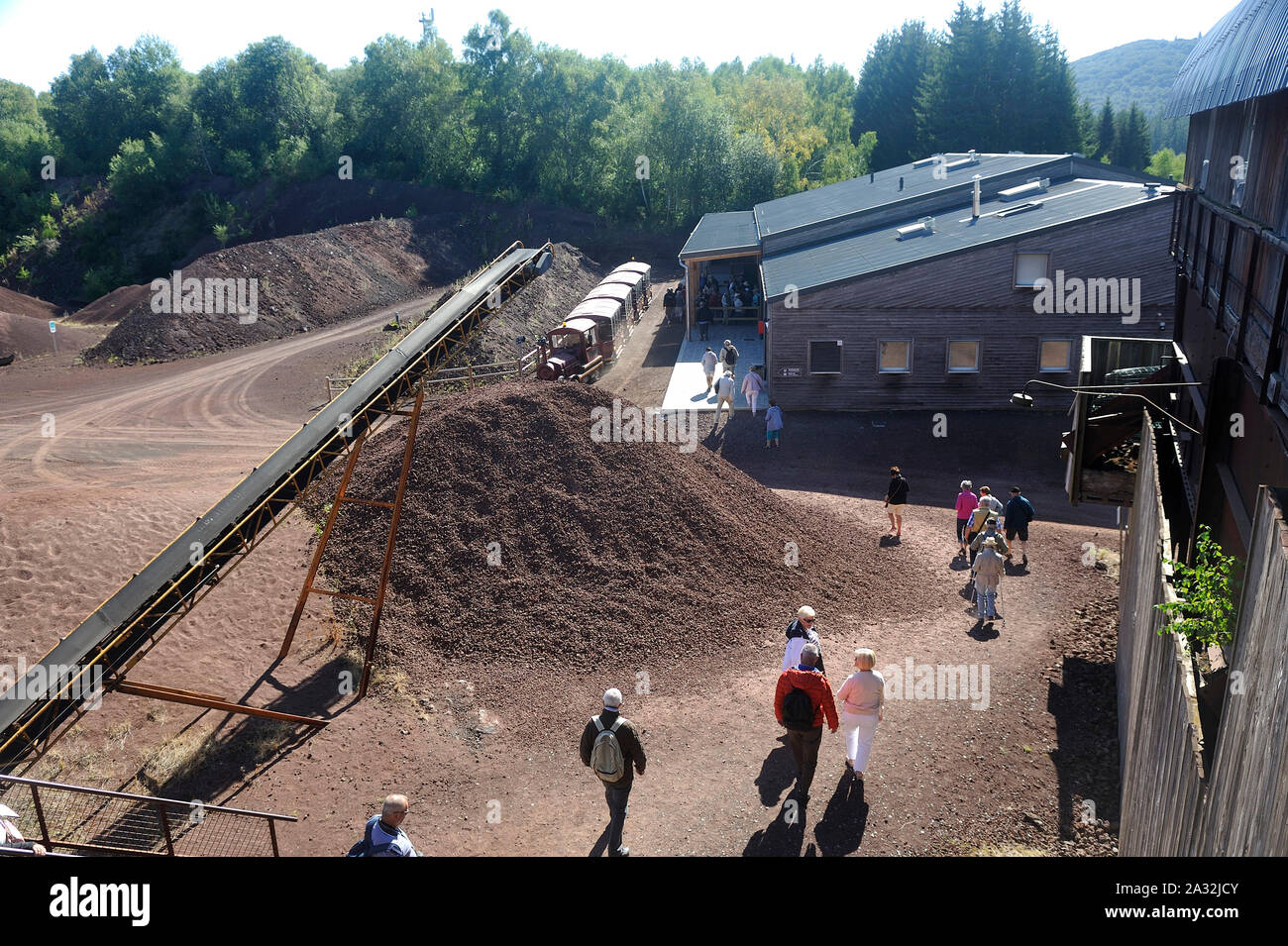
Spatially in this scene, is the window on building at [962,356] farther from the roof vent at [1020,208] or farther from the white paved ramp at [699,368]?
the roof vent at [1020,208]

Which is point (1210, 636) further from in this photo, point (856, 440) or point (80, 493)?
point (80, 493)

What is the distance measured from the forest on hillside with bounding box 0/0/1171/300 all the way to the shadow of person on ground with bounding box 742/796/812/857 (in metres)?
51.8

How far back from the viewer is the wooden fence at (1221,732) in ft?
14.5

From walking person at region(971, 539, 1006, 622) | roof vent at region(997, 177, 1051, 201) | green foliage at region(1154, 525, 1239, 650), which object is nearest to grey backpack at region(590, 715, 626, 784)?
green foliage at region(1154, 525, 1239, 650)

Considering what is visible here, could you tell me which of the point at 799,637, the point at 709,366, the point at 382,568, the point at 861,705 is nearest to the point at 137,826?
the point at 382,568

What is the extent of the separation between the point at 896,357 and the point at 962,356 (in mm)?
1928

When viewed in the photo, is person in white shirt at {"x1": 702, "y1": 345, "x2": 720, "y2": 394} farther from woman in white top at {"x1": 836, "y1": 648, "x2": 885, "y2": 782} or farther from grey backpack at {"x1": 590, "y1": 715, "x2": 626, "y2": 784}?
grey backpack at {"x1": 590, "y1": 715, "x2": 626, "y2": 784}

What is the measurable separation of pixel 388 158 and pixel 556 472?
60190mm

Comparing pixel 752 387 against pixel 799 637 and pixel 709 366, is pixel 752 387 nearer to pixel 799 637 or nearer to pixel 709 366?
pixel 709 366

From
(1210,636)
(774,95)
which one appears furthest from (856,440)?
(774,95)

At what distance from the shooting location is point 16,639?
14.6 metres

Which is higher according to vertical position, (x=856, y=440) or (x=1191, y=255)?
(x=1191, y=255)

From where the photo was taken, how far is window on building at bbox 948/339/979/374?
2662cm
